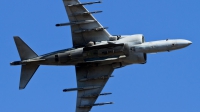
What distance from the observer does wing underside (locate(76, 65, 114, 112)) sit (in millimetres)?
50375

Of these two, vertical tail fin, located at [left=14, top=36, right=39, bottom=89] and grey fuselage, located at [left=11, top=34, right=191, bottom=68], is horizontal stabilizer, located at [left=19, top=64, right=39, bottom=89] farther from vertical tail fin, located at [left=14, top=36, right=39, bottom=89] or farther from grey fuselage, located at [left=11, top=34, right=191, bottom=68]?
grey fuselage, located at [left=11, top=34, right=191, bottom=68]

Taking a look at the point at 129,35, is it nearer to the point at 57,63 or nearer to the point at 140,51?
the point at 140,51

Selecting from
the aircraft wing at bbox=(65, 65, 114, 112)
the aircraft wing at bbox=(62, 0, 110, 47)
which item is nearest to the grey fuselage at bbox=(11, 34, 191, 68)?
the aircraft wing at bbox=(62, 0, 110, 47)

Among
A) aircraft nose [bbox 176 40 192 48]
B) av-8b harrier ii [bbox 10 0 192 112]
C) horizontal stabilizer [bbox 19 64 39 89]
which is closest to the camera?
aircraft nose [bbox 176 40 192 48]

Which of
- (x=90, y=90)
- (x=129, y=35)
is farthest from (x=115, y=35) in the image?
(x=90, y=90)

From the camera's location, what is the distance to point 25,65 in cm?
4969

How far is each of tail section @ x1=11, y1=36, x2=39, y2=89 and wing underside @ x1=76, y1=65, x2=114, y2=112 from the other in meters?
3.46

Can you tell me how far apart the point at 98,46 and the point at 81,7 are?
328cm

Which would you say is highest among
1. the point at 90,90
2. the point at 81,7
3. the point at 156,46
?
the point at 81,7

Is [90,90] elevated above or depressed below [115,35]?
below

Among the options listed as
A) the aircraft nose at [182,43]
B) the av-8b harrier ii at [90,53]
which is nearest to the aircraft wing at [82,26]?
the av-8b harrier ii at [90,53]

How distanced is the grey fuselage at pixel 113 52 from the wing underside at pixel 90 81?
1048 mm

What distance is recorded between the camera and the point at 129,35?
160ft

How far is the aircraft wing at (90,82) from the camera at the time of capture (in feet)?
165
